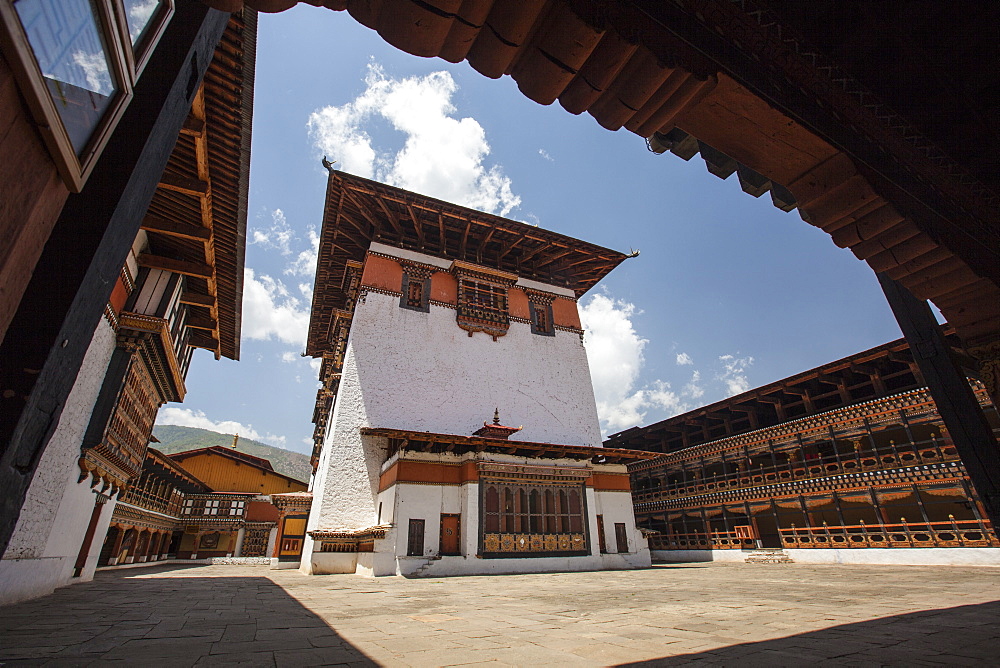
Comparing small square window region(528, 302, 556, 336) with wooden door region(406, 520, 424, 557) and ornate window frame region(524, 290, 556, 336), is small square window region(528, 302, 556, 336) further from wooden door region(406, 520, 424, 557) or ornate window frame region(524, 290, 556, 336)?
wooden door region(406, 520, 424, 557)

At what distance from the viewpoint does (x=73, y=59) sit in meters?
1.21

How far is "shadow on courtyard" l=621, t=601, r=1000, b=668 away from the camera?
8.73 ft

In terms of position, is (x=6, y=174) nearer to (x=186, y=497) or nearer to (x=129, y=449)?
(x=129, y=449)

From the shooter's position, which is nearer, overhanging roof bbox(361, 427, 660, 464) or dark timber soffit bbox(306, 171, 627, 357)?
overhanging roof bbox(361, 427, 660, 464)

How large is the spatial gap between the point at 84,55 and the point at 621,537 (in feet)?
54.6

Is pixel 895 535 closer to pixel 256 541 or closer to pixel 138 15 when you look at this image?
pixel 138 15

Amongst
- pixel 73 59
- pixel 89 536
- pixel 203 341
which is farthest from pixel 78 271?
pixel 203 341

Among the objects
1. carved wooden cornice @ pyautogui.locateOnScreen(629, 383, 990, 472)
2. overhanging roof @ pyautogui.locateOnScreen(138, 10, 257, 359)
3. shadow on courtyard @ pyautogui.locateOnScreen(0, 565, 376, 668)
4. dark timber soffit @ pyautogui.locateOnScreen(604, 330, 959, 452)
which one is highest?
overhanging roof @ pyautogui.locateOnScreen(138, 10, 257, 359)

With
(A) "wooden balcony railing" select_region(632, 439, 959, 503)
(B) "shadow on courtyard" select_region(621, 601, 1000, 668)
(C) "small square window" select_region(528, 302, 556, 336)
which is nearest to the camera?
(B) "shadow on courtyard" select_region(621, 601, 1000, 668)

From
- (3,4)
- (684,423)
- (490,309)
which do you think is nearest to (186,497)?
(490,309)

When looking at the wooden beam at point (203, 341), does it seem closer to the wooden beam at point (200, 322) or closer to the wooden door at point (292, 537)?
the wooden beam at point (200, 322)

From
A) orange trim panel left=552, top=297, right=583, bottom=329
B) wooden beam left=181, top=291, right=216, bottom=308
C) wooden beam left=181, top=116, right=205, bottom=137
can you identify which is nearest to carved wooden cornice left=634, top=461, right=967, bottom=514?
orange trim panel left=552, top=297, right=583, bottom=329

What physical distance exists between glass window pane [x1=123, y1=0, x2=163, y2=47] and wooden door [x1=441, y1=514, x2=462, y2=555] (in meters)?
12.6

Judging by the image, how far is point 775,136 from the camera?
8.91 feet
